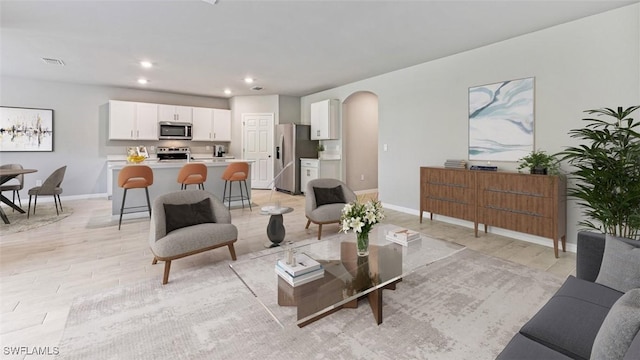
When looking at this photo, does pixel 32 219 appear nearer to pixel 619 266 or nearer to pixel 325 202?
pixel 325 202

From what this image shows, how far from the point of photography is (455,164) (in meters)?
4.48

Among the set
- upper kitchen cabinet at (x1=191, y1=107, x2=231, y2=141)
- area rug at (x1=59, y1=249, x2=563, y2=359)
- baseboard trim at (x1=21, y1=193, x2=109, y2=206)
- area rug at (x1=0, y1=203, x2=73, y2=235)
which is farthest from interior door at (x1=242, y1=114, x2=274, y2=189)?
area rug at (x1=59, y1=249, x2=563, y2=359)

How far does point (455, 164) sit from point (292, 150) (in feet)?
13.7

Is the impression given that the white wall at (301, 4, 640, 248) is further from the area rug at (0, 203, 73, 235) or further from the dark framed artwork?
the dark framed artwork

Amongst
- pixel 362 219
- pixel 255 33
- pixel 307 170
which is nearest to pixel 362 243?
pixel 362 219

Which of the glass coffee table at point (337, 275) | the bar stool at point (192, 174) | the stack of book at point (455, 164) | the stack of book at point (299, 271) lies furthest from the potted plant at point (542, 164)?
the bar stool at point (192, 174)

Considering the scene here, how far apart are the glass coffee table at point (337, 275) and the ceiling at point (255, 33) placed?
2.41 m

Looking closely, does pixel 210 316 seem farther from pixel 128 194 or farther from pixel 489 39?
pixel 489 39

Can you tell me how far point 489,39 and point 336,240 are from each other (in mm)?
3444

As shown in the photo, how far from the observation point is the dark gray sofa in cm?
118

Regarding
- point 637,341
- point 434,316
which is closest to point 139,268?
point 434,316

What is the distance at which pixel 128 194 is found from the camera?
494 centimetres

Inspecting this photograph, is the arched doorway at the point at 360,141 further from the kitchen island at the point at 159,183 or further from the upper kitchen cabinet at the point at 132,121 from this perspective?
the upper kitchen cabinet at the point at 132,121

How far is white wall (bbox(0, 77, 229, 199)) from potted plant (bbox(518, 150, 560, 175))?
314 inches
